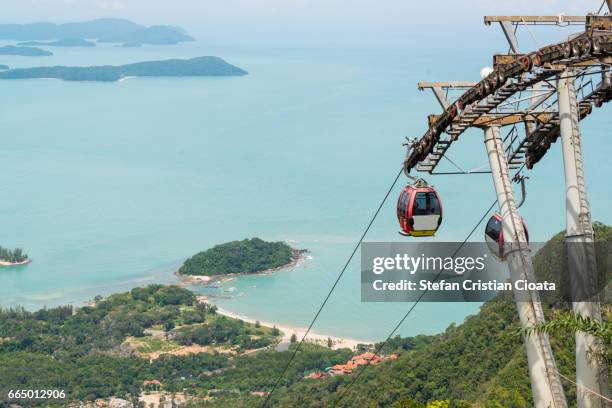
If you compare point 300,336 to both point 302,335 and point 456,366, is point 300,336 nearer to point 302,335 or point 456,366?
point 302,335

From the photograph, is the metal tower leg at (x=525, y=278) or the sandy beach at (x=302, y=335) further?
the sandy beach at (x=302, y=335)

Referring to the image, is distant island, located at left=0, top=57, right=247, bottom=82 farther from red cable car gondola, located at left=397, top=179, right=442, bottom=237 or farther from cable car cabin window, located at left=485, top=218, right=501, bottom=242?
cable car cabin window, located at left=485, top=218, right=501, bottom=242

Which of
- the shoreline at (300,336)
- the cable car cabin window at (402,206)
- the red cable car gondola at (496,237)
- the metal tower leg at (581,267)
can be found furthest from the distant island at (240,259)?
the metal tower leg at (581,267)

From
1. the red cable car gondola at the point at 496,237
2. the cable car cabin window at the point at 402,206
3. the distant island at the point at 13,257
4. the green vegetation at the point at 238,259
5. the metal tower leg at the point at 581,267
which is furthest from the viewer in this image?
the distant island at the point at 13,257

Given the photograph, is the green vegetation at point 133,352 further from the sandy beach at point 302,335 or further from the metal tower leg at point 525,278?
the metal tower leg at point 525,278

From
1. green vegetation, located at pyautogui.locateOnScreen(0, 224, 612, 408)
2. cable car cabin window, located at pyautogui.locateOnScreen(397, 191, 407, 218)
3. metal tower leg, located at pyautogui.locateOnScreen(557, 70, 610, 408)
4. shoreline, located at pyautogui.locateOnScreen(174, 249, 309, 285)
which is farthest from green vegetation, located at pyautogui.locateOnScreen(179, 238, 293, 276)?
metal tower leg, located at pyautogui.locateOnScreen(557, 70, 610, 408)

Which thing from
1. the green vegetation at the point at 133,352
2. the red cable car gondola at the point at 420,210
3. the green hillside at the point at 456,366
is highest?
the red cable car gondola at the point at 420,210

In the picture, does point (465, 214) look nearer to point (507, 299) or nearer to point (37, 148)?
point (507, 299)
